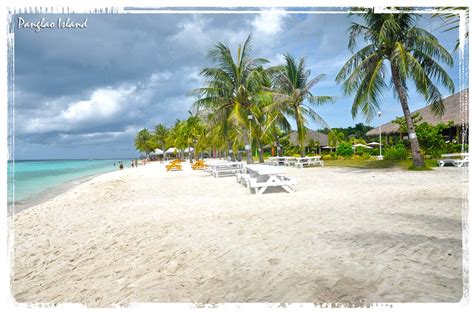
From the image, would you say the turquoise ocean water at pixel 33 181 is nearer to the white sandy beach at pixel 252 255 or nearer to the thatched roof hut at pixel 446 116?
the white sandy beach at pixel 252 255

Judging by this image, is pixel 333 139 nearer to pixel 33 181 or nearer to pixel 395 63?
pixel 395 63

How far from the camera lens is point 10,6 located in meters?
2.25

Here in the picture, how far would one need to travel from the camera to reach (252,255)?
2873mm

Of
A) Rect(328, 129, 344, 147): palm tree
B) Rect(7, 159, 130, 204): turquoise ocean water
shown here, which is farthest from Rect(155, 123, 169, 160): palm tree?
Rect(328, 129, 344, 147): palm tree

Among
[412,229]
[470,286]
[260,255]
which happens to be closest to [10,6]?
[260,255]

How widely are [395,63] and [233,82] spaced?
7323mm

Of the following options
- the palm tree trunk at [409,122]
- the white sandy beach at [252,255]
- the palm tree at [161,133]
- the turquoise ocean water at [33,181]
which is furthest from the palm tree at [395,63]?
the palm tree at [161,133]

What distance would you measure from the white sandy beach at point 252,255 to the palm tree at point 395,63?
715 centimetres

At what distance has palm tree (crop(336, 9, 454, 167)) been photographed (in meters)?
10.6

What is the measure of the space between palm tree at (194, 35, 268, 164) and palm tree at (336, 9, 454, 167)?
4269mm

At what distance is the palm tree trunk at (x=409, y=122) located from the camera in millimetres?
11859

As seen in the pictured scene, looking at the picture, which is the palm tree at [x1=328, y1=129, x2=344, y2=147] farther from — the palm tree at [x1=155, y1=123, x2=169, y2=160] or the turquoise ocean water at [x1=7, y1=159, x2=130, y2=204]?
the palm tree at [x1=155, y1=123, x2=169, y2=160]

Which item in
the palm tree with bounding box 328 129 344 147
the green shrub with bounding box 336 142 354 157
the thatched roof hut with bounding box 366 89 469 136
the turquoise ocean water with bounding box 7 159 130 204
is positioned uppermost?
the thatched roof hut with bounding box 366 89 469 136

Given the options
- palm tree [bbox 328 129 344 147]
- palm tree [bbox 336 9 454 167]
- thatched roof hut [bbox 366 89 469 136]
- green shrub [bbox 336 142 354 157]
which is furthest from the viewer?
green shrub [bbox 336 142 354 157]
